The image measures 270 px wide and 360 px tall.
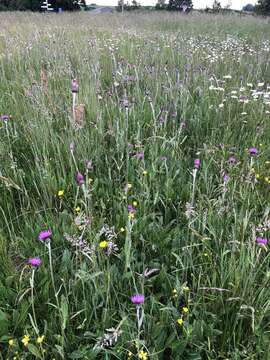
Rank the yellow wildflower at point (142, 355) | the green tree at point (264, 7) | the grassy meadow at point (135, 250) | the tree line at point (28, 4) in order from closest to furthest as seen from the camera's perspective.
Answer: the yellow wildflower at point (142, 355) < the grassy meadow at point (135, 250) < the green tree at point (264, 7) < the tree line at point (28, 4)

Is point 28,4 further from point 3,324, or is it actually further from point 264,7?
point 3,324

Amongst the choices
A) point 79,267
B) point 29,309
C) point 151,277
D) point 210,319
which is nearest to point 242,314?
point 210,319

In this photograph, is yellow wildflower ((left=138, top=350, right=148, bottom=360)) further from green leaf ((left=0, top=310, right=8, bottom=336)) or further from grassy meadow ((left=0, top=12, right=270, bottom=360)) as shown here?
green leaf ((left=0, top=310, right=8, bottom=336))

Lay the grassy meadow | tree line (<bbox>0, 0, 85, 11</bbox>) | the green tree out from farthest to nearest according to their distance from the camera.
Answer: tree line (<bbox>0, 0, 85, 11</bbox>) < the green tree < the grassy meadow

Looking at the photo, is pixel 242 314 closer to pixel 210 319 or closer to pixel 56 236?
pixel 210 319

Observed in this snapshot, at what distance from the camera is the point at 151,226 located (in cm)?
162

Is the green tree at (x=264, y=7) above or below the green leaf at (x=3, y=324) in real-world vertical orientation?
above

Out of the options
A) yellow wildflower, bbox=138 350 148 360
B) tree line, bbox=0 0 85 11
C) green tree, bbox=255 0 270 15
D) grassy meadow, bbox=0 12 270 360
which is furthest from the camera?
tree line, bbox=0 0 85 11

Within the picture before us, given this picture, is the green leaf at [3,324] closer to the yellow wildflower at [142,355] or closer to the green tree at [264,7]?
the yellow wildflower at [142,355]

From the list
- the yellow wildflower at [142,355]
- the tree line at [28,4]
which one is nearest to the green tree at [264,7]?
the tree line at [28,4]

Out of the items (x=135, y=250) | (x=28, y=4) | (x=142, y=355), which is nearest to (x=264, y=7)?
(x=28, y=4)

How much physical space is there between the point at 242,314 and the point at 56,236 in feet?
2.84

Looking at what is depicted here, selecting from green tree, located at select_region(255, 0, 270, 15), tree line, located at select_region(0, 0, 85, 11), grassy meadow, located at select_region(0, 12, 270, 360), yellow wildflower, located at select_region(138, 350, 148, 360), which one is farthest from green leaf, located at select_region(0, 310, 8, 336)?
tree line, located at select_region(0, 0, 85, 11)

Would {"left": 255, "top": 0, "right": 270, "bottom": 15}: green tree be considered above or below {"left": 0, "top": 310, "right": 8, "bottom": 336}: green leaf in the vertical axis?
above
